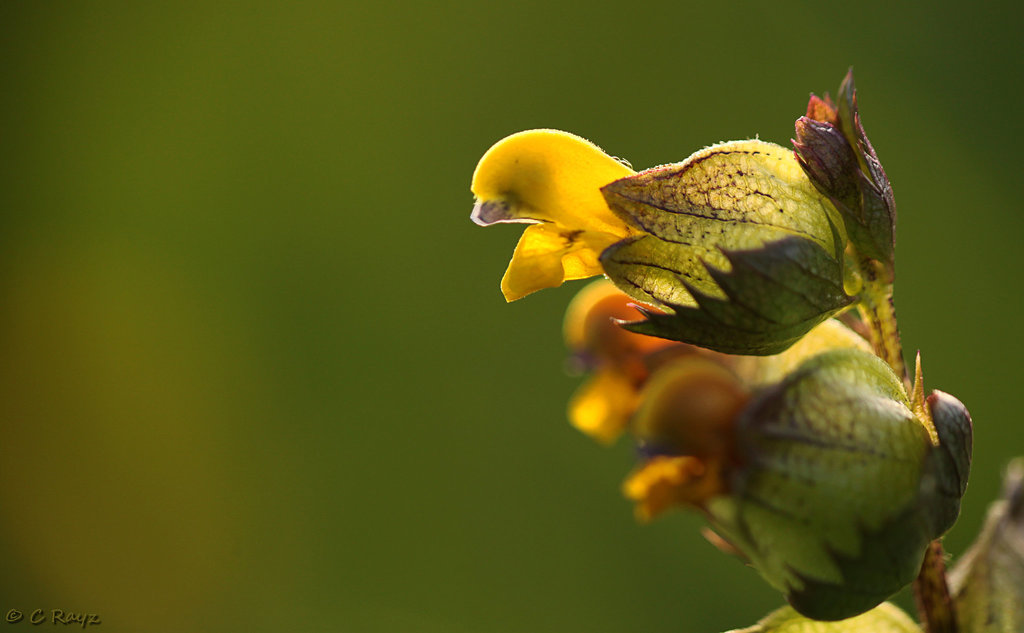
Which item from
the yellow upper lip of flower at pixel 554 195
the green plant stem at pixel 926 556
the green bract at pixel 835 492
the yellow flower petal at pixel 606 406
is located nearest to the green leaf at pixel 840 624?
the green plant stem at pixel 926 556

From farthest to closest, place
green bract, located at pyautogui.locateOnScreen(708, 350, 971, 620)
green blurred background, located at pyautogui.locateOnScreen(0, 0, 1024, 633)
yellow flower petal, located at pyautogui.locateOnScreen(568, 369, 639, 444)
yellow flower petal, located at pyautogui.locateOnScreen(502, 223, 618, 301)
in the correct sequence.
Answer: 1. green blurred background, located at pyautogui.locateOnScreen(0, 0, 1024, 633)
2. yellow flower petal, located at pyautogui.locateOnScreen(568, 369, 639, 444)
3. yellow flower petal, located at pyautogui.locateOnScreen(502, 223, 618, 301)
4. green bract, located at pyautogui.locateOnScreen(708, 350, 971, 620)

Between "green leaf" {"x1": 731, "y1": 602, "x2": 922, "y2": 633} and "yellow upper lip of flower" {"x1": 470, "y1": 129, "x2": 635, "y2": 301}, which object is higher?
"yellow upper lip of flower" {"x1": 470, "y1": 129, "x2": 635, "y2": 301}

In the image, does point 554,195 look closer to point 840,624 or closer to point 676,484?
point 676,484

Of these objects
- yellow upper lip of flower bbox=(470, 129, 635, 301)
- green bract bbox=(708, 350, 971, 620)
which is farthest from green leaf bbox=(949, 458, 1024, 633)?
yellow upper lip of flower bbox=(470, 129, 635, 301)

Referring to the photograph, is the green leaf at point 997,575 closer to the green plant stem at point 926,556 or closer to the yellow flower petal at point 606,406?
the green plant stem at point 926,556

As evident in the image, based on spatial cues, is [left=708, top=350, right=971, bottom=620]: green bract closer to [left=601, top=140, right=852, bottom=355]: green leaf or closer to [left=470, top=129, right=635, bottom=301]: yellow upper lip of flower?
[left=601, top=140, right=852, bottom=355]: green leaf

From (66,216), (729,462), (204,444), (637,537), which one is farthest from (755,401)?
(66,216)

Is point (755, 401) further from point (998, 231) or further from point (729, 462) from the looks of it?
point (998, 231)
